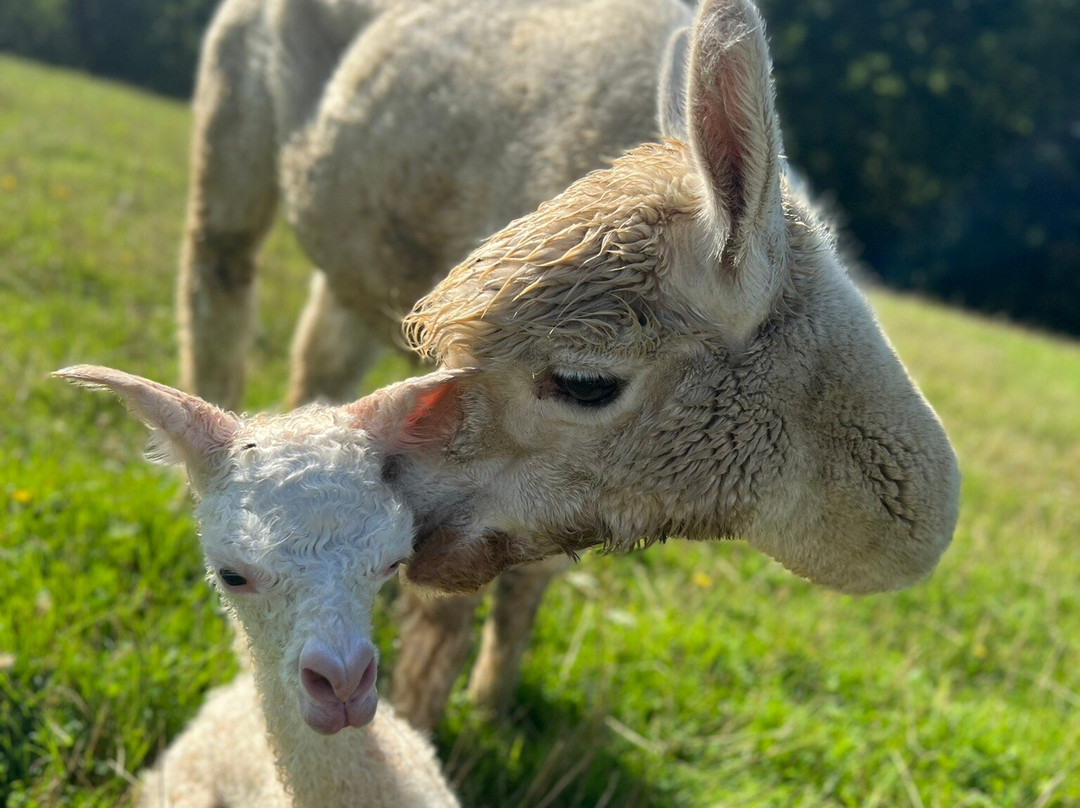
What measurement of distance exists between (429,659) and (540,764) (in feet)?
1.63

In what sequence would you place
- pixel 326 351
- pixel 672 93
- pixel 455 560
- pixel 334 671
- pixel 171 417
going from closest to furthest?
1. pixel 334 671
2. pixel 171 417
3. pixel 455 560
4. pixel 672 93
5. pixel 326 351

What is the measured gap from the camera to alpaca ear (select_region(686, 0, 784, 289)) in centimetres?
192

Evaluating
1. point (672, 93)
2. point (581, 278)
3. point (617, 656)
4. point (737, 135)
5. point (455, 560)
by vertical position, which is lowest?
point (617, 656)

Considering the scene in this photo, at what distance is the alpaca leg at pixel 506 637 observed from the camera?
3352 millimetres

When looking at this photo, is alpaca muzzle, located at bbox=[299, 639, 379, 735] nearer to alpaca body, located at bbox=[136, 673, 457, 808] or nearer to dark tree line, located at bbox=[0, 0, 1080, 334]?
alpaca body, located at bbox=[136, 673, 457, 808]

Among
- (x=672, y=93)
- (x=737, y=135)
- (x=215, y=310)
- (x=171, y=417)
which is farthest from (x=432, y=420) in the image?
(x=215, y=310)

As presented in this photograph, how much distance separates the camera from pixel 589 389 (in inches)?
84.6

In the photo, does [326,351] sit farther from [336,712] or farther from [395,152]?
[336,712]

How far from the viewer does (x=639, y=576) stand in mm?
4359

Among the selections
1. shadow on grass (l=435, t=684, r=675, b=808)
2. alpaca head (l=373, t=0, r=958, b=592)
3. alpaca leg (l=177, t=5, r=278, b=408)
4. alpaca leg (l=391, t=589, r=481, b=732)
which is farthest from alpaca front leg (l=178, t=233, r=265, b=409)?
alpaca head (l=373, t=0, r=958, b=592)

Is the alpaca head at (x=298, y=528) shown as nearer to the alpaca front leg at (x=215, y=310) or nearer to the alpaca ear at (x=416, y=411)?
the alpaca ear at (x=416, y=411)

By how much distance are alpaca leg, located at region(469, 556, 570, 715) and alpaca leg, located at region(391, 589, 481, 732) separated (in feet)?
0.76

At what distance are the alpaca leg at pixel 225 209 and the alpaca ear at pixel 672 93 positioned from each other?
2.23 m

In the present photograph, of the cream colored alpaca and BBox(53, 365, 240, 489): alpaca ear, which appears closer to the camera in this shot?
BBox(53, 365, 240, 489): alpaca ear
